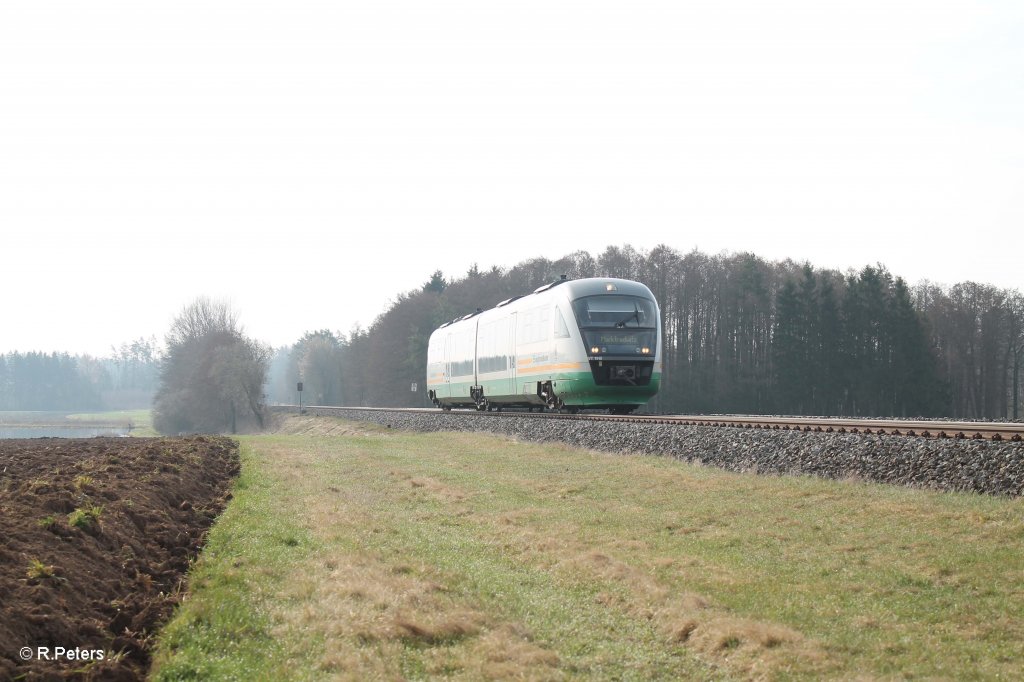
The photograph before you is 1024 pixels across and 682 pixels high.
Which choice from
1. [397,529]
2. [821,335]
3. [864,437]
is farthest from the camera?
[821,335]

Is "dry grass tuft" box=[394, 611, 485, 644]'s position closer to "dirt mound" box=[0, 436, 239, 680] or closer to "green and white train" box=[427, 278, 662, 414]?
"dirt mound" box=[0, 436, 239, 680]

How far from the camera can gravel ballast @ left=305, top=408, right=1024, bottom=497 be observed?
12.4m

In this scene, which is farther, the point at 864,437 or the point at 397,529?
the point at 864,437

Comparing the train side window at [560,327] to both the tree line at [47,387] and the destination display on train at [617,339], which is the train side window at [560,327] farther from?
the tree line at [47,387]

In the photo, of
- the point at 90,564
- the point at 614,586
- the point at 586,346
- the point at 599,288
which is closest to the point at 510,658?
the point at 614,586

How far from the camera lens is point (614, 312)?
25.8m

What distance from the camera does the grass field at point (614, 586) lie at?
6629mm

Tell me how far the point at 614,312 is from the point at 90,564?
19.2 meters

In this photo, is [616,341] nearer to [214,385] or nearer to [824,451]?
[824,451]

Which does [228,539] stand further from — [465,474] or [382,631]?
[465,474]

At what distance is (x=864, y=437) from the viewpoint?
1470 centimetres

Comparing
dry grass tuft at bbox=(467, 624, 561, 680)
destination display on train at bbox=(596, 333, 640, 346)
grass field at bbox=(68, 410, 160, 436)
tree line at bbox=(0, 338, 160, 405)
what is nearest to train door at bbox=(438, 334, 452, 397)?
destination display on train at bbox=(596, 333, 640, 346)

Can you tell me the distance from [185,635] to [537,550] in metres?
4.72

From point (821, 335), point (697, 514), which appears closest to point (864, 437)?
point (697, 514)
